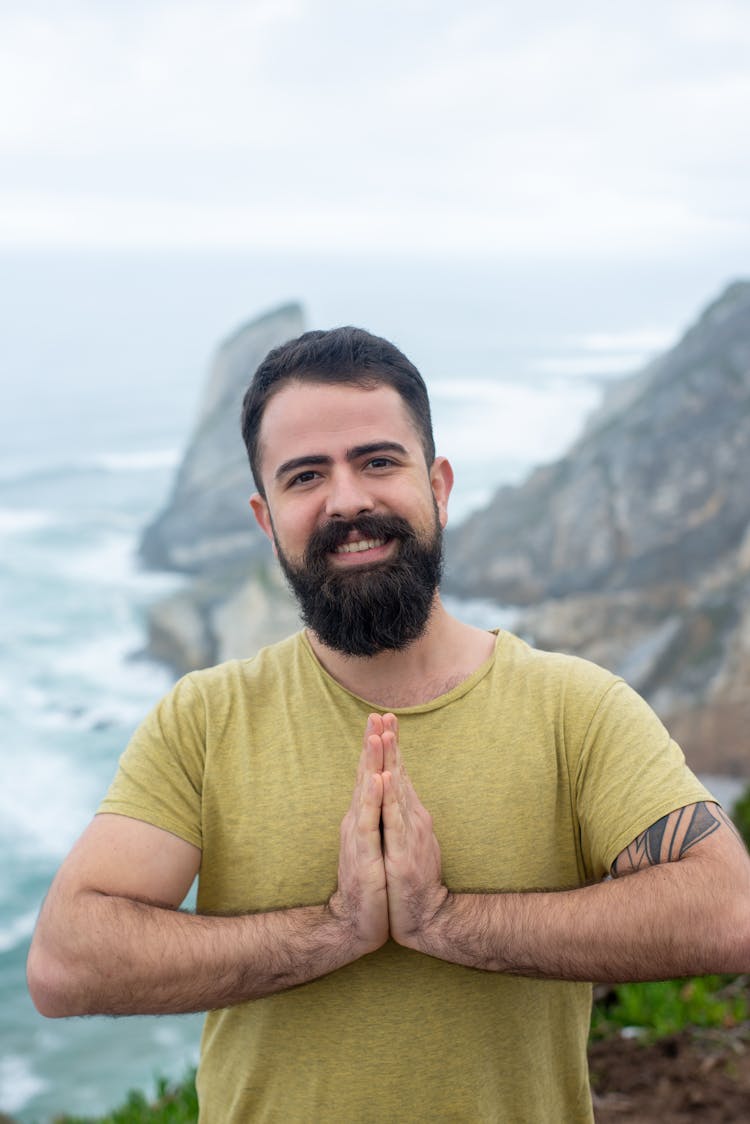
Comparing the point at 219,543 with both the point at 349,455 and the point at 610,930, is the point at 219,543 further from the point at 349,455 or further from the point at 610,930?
the point at 610,930

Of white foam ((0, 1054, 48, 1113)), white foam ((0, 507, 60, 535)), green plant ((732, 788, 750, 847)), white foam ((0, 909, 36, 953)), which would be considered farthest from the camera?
white foam ((0, 507, 60, 535))

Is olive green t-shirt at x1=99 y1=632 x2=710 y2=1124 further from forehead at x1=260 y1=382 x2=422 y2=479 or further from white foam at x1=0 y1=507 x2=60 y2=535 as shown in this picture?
white foam at x1=0 y1=507 x2=60 y2=535

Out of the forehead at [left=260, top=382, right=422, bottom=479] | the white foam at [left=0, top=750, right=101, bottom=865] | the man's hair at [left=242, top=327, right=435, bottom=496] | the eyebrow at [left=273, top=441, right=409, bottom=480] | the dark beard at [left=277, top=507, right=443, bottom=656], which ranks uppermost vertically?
the man's hair at [left=242, top=327, right=435, bottom=496]

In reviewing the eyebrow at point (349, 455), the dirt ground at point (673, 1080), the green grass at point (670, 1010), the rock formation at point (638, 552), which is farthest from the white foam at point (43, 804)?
the eyebrow at point (349, 455)

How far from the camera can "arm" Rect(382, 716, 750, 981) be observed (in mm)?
2150

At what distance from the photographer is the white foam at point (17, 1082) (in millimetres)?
23297

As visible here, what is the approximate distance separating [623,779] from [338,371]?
47.2 inches

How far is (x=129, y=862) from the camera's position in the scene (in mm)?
2336

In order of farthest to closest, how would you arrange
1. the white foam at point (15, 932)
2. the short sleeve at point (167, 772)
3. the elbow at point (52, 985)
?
the white foam at point (15, 932), the short sleeve at point (167, 772), the elbow at point (52, 985)

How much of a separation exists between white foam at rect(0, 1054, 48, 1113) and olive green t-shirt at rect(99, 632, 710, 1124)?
2381cm

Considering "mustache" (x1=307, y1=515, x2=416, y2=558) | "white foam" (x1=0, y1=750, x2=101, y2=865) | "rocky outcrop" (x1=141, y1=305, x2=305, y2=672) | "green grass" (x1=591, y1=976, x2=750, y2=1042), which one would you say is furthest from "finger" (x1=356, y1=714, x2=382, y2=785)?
"white foam" (x1=0, y1=750, x2=101, y2=865)

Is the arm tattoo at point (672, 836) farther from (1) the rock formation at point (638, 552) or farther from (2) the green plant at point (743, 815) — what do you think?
(1) the rock formation at point (638, 552)

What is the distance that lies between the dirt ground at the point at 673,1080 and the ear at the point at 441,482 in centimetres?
298

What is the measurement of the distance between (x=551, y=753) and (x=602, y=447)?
42387mm
